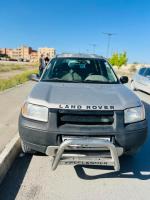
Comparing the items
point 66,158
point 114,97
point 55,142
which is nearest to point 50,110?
point 55,142

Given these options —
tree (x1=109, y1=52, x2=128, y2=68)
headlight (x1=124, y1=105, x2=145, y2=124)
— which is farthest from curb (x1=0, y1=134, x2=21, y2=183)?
tree (x1=109, y1=52, x2=128, y2=68)

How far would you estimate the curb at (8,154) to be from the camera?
3661mm

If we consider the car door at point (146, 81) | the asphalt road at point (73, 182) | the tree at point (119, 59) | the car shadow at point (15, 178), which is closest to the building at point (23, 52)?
the tree at point (119, 59)

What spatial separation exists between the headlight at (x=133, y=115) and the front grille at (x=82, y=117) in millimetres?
243

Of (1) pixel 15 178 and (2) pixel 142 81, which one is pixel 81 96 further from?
(2) pixel 142 81

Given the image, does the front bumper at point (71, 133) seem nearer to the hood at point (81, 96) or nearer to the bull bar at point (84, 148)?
the bull bar at point (84, 148)

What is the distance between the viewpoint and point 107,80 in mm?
5121

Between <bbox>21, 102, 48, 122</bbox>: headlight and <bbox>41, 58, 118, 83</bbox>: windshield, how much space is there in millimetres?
1301

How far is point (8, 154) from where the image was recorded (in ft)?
13.1

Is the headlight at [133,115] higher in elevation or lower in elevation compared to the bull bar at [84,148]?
higher

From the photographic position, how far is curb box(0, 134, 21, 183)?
3.66 metres

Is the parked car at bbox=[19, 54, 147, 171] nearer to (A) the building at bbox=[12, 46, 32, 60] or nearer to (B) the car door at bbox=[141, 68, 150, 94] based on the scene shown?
(B) the car door at bbox=[141, 68, 150, 94]

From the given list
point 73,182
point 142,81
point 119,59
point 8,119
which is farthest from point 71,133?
point 119,59

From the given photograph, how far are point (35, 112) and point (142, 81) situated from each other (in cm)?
1142
